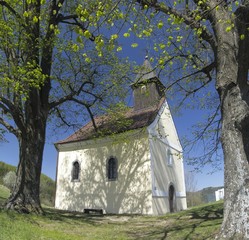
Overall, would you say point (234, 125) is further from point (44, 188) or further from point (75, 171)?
point (44, 188)

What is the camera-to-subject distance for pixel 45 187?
31.2 metres

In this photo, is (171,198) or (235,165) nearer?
(235,165)

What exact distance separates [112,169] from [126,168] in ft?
4.46

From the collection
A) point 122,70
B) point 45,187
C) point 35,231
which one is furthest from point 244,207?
point 45,187

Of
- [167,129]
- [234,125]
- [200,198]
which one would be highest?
[167,129]

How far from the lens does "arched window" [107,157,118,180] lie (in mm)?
20175

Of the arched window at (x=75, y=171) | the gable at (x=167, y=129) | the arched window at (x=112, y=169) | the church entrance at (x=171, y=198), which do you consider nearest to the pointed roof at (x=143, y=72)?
the gable at (x=167, y=129)

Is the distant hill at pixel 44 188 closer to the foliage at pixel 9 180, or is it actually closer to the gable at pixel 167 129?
the foliage at pixel 9 180

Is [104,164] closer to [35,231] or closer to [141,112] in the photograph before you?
[141,112]

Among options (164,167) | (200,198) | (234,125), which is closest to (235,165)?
(234,125)

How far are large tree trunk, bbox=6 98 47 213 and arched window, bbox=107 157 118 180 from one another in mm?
8261

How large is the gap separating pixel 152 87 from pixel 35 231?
647 inches

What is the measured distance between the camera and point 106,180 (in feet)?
66.9

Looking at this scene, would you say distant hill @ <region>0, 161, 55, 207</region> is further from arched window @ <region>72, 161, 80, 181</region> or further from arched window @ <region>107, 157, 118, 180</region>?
arched window @ <region>107, 157, 118, 180</region>
